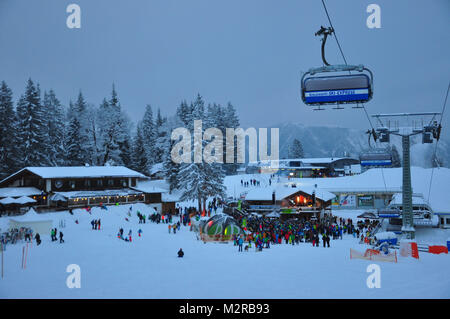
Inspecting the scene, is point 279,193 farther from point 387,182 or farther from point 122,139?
point 122,139

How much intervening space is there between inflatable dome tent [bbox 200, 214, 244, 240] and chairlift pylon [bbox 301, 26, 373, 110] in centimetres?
1486

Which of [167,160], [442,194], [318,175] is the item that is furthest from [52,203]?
[318,175]

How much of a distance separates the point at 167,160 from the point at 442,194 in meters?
34.4

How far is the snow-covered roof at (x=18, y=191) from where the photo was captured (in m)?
32.2

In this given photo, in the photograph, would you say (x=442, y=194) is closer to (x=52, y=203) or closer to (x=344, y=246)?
(x=344, y=246)

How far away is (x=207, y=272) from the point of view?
13766mm

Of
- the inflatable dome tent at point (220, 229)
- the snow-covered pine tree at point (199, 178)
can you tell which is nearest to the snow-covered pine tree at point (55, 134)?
the snow-covered pine tree at point (199, 178)

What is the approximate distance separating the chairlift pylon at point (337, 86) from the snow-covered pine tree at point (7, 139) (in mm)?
39766

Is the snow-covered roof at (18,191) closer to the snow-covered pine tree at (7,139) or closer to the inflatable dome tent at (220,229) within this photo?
the snow-covered pine tree at (7,139)

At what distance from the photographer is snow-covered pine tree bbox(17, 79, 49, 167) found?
40.3m

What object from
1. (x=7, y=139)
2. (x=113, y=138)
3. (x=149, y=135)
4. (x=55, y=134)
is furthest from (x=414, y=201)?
(x=149, y=135)

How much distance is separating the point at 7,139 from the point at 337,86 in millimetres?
40569

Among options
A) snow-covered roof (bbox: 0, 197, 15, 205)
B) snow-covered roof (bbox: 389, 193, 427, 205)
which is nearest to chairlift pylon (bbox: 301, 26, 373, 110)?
snow-covered roof (bbox: 389, 193, 427, 205)
